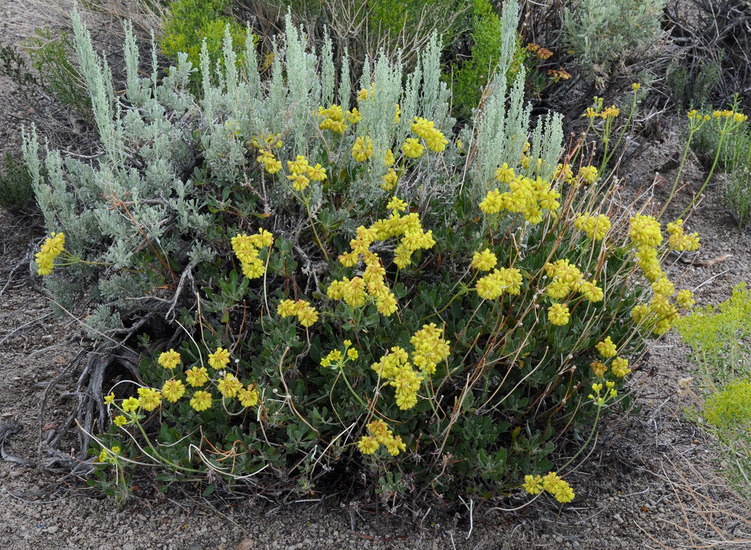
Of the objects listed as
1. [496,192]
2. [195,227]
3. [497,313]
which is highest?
[496,192]

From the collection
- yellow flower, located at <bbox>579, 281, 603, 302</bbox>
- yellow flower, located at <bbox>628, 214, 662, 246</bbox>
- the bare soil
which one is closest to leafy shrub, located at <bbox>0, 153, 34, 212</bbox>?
the bare soil

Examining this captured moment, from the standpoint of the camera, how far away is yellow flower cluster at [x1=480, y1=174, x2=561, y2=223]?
243 cm

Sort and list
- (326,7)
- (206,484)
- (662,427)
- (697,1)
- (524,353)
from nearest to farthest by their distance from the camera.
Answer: (524,353), (206,484), (662,427), (326,7), (697,1)

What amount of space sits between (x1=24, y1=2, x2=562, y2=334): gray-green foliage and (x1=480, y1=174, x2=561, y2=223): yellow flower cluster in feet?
1.42

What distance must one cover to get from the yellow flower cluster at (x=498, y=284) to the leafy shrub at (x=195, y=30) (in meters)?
2.57

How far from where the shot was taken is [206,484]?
2.67 m

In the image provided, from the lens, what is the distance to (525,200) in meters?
2.45

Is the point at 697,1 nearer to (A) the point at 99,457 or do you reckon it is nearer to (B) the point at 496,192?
(B) the point at 496,192

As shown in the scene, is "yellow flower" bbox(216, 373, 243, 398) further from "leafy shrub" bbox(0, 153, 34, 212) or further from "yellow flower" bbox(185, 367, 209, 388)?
"leafy shrub" bbox(0, 153, 34, 212)

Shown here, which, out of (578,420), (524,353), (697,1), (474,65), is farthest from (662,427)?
(697,1)

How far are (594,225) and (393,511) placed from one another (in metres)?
1.26

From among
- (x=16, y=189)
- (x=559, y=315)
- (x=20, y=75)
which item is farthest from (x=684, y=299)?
(x=20, y=75)

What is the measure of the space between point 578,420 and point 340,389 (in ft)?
2.83

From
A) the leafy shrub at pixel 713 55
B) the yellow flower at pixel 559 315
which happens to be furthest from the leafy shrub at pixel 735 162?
the yellow flower at pixel 559 315
